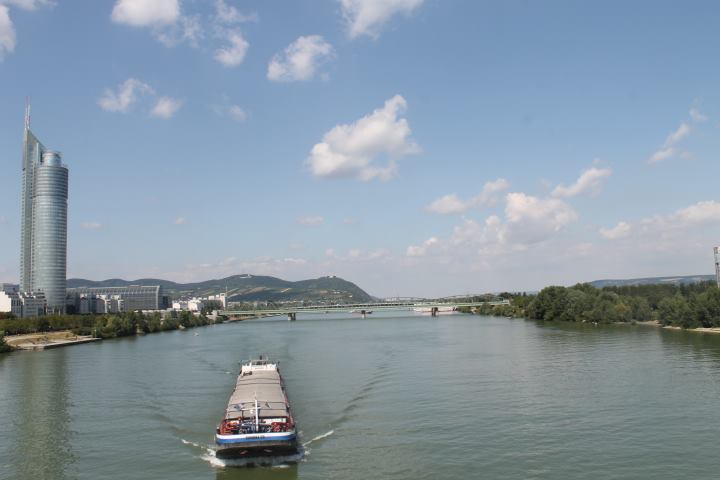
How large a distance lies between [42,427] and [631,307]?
3662 inches

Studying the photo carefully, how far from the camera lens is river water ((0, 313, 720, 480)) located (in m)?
20.6

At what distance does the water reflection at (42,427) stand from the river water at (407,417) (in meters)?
0.10

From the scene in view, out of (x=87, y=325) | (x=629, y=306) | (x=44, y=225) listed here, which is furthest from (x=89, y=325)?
(x=629, y=306)

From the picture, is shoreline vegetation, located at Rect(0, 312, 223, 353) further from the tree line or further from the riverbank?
the tree line

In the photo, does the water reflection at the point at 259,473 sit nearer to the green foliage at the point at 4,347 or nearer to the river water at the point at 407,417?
the river water at the point at 407,417

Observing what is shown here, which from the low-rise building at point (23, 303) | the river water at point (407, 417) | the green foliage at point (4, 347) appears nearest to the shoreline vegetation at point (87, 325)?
the green foliage at point (4, 347)

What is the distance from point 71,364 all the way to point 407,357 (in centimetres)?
3346

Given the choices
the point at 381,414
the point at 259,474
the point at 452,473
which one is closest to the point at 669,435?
the point at 452,473

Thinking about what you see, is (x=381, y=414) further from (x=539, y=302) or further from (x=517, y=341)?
(x=539, y=302)

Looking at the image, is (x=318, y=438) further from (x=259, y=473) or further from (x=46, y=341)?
(x=46, y=341)

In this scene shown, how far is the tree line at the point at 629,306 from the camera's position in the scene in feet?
254

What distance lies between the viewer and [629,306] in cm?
9712

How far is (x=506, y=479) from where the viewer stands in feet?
62.3

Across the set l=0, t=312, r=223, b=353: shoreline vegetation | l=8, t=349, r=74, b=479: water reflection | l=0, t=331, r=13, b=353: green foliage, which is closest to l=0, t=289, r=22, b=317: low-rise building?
l=0, t=312, r=223, b=353: shoreline vegetation
